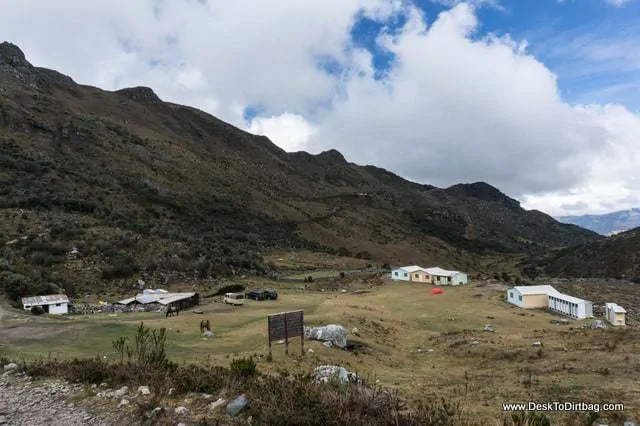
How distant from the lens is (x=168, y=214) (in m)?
90.9

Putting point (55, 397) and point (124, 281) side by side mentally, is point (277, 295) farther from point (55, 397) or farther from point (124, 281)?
point (55, 397)

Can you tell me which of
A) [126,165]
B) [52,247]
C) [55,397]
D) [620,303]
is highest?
[126,165]

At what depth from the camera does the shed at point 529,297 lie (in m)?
47.7

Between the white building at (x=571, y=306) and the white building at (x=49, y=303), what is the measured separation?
42.3 m

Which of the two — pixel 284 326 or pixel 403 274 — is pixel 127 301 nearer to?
pixel 284 326

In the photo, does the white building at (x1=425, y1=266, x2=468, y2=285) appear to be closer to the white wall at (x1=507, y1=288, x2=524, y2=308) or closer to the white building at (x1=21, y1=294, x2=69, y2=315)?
the white wall at (x1=507, y1=288, x2=524, y2=308)

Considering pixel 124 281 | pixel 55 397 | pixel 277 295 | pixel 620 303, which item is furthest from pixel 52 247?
pixel 620 303

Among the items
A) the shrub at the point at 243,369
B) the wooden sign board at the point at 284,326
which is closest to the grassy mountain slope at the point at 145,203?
the wooden sign board at the point at 284,326

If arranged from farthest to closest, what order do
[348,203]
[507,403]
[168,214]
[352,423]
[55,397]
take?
[348,203], [168,214], [507,403], [55,397], [352,423]

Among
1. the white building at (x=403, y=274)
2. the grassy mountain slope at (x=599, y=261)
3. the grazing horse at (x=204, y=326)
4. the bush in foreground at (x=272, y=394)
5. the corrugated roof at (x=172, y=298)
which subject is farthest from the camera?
the grassy mountain slope at (x=599, y=261)

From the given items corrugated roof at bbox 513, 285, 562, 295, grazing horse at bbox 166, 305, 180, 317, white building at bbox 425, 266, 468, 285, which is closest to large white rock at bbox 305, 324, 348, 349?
grazing horse at bbox 166, 305, 180, 317

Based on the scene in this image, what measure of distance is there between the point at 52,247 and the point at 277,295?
23.0 metres

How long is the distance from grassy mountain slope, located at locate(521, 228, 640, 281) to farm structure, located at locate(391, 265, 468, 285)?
184ft

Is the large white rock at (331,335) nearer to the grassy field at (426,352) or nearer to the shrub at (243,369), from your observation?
the grassy field at (426,352)
